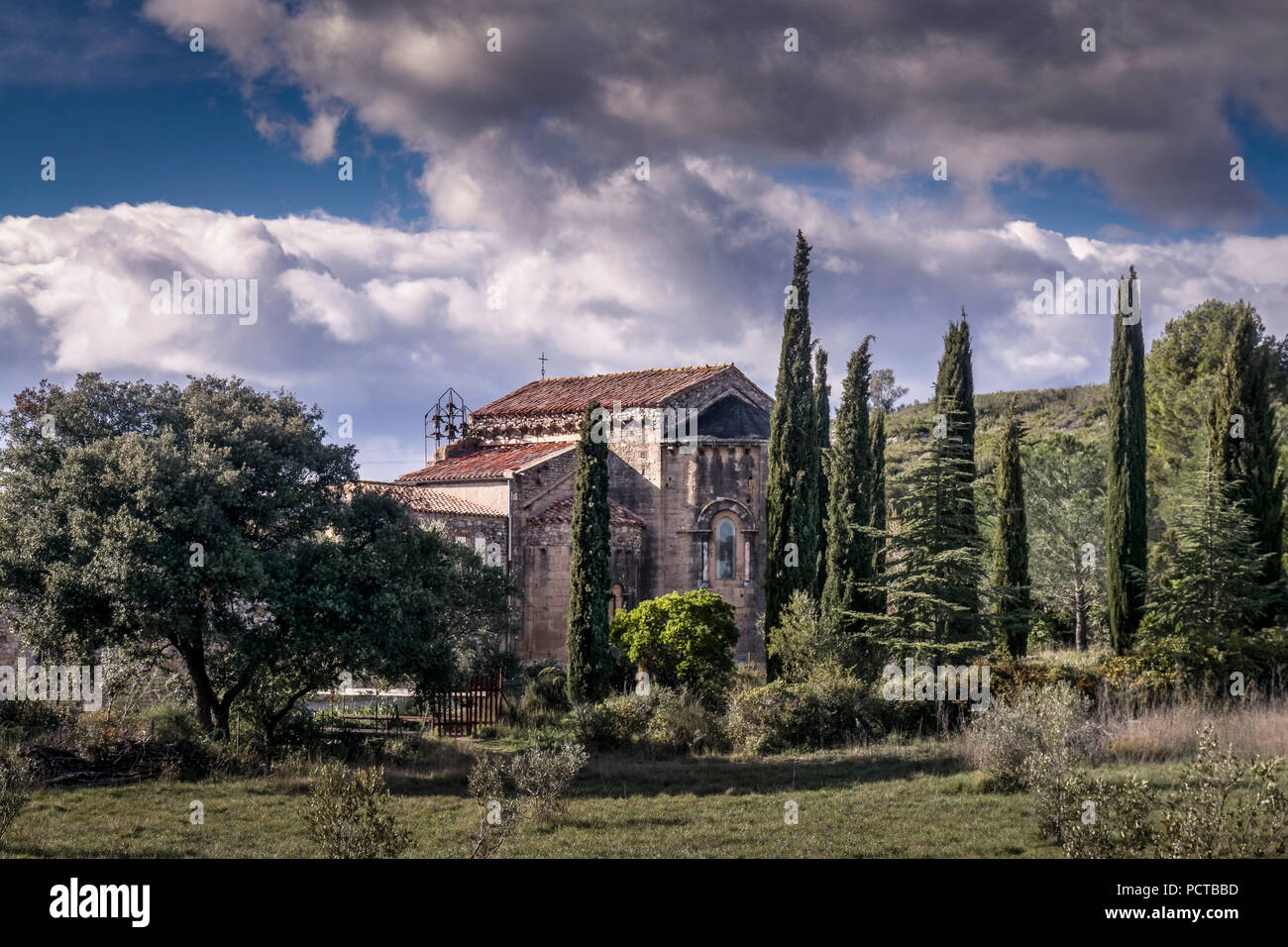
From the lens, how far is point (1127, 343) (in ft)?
93.7

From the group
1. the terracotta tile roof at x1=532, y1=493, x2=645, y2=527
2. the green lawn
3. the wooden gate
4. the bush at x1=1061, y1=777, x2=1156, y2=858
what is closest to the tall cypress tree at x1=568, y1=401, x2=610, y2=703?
the wooden gate

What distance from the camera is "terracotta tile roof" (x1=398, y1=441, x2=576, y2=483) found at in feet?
102

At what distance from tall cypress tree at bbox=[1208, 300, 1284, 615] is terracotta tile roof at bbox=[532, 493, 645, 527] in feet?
53.5

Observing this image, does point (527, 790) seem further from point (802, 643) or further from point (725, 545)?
point (725, 545)

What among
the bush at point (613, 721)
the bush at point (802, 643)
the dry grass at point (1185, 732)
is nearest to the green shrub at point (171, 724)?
the bush at point (613, 721)

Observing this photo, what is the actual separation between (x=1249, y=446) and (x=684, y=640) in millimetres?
15064

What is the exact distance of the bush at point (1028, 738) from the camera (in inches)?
584

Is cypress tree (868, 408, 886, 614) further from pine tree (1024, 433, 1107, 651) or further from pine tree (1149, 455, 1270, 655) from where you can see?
pine tree (1024, 433, 1107, 651)

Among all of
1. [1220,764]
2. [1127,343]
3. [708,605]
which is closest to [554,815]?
[1220,764]

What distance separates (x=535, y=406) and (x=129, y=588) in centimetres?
2230

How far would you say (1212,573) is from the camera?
23.0 metres

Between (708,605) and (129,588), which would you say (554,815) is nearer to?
(129,588)

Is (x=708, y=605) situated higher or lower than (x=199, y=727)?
higher

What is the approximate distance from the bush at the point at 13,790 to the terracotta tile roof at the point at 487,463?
18.1 metres
